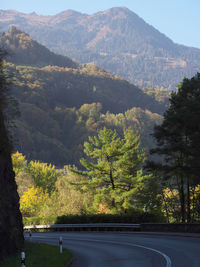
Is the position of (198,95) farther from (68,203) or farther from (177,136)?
(68,203)

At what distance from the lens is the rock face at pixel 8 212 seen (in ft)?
68.3

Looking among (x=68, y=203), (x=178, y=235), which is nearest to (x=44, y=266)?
(x=178, y=235)

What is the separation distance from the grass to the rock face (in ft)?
1.87

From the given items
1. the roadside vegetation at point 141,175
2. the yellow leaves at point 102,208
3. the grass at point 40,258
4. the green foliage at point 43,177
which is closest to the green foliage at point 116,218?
the roadside vegetation at point 141,175

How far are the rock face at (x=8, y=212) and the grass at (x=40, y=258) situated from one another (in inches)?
22.4

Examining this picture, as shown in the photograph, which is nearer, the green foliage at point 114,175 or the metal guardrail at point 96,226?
the metal guardrail at point 96,226

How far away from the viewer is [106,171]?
55531mm

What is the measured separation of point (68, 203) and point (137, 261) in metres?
48.9

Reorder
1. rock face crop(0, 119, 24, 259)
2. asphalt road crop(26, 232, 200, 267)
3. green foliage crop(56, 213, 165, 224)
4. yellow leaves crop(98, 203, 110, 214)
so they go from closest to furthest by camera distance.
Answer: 1. asphalt road crop(26, 232, 200, 267)
2. rock face crop(0, 119, 24, 259)
3. green foliage crop(56, 213, 165, 224)
4. yellow leaves crop(98, 203, 110, 214)

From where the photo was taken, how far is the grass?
1872 cm

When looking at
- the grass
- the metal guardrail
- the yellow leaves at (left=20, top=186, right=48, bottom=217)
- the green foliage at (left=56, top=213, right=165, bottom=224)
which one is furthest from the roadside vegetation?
the grass

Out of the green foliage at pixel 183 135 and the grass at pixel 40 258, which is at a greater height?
the green foliage at pixel 183 135

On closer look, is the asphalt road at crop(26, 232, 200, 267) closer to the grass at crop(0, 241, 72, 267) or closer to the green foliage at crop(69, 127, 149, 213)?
the grass at crop(0, 241, 72, 267)

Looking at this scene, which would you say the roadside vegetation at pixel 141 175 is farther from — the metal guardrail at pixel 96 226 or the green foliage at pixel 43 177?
the green foliage at pixel 43 177
